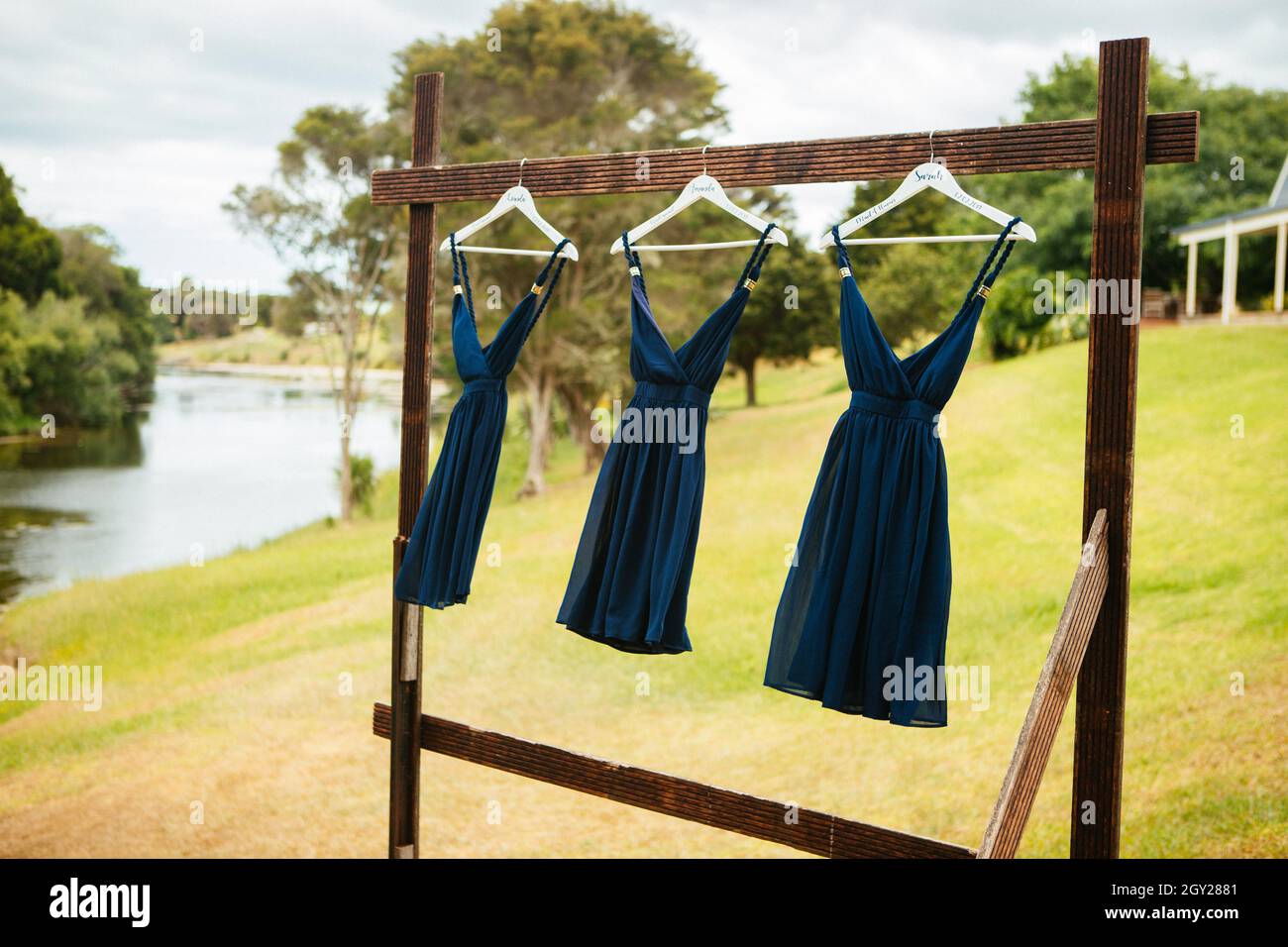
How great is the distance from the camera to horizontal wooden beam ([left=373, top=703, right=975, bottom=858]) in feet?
8.61

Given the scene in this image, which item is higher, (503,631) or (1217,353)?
(1217,353)

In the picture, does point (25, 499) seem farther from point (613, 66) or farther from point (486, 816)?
point (486, 816)

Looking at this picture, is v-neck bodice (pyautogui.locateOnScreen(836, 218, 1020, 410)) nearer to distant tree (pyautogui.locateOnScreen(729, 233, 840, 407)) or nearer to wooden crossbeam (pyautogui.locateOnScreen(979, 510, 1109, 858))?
wooden crossbeam (pyautogui.locateOnScreen(979, 510, 1109, 858))

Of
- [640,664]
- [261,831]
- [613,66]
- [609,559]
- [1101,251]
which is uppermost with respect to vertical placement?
[613,66]

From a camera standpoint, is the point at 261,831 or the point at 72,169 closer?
the point at 261,831

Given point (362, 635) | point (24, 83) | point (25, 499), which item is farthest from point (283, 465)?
point (362, 635)

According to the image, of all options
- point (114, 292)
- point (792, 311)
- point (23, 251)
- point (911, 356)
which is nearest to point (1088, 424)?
point (911, 356)

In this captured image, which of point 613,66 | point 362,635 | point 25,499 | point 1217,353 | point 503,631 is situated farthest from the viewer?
point 613,66

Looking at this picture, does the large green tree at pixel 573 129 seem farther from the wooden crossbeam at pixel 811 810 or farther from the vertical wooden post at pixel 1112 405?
the vertical wooden post at pixel 1112 405

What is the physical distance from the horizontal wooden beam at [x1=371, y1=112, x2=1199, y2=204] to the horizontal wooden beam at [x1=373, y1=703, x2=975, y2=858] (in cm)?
155

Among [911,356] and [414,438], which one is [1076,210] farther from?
[911,356]

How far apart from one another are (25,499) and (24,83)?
6.90 m

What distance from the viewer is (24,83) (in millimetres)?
17781
